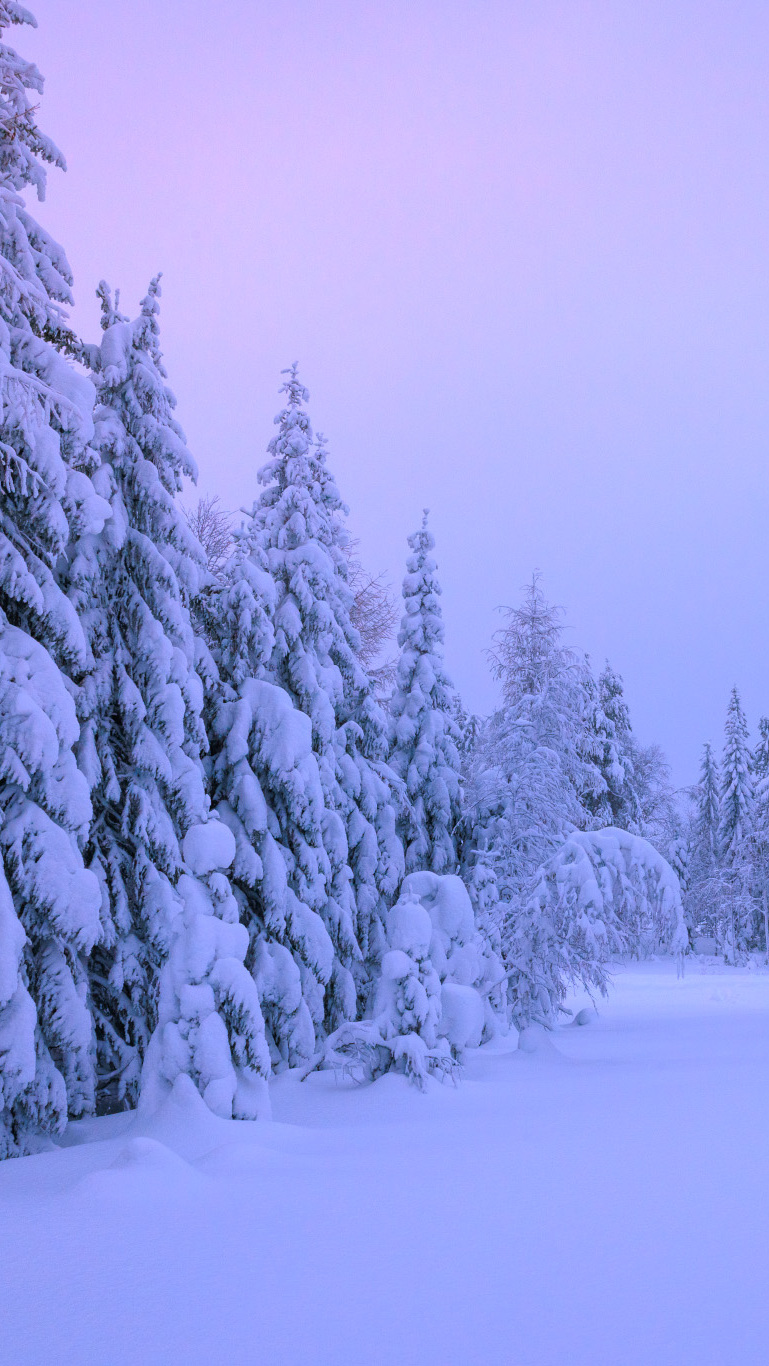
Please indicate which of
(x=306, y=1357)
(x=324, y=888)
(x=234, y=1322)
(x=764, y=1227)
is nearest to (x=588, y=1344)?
(x=306, y=1357)

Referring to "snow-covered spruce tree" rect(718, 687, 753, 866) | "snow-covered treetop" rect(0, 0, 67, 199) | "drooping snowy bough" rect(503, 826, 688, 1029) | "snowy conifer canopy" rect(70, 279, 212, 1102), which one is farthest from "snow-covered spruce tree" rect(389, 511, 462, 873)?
"snow-covered spruce tree" rect(718, 687, 753, 866)

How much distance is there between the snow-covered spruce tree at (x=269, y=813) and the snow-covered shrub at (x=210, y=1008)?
3.74 metres

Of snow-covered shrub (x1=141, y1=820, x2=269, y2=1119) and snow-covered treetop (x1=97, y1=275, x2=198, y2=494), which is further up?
snow-covered treetop (x1=97, y1=275, x2=198, y2=494)

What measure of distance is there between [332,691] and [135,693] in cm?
544

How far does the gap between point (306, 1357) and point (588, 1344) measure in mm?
1250

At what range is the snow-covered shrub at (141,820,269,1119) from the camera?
30.0 feet

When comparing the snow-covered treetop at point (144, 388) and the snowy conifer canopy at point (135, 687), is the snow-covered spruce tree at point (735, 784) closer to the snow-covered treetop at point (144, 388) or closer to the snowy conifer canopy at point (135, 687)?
the snowy conifer canopy at point (135, 687)

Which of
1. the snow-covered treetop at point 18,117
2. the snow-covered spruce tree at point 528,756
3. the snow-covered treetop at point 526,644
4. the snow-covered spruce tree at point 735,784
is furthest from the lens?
the snow-covered spruce tree at point 735,784

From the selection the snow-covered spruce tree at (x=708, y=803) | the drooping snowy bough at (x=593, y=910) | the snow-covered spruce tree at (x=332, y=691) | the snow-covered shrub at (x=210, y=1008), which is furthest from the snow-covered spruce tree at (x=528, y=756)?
the snow-covered spruce tree at (x=708, y=803)

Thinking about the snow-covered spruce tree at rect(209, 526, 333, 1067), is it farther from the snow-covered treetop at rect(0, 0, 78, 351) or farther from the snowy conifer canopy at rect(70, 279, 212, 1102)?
the snow-covered treetop at rect(0, 0, 78, 351)

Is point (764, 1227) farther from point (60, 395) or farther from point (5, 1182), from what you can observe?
point (60, 395)

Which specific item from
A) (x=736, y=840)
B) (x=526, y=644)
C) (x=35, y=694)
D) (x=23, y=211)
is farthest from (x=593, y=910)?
(x=736, y=840)

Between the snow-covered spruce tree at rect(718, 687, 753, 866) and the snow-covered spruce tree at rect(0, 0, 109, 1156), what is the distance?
4539cm

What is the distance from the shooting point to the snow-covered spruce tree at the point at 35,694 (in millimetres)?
9516
